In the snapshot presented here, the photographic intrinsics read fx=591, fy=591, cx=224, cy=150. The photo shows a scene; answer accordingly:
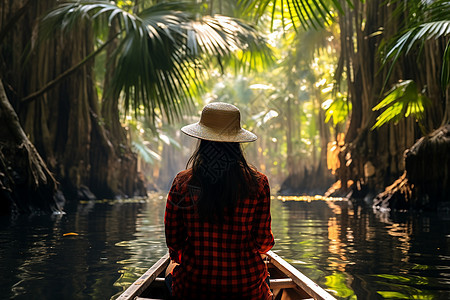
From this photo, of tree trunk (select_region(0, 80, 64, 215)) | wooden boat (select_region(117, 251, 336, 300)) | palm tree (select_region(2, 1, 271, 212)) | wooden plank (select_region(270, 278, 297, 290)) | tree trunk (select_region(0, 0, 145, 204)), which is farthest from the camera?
tree trunk (select_region(0, 0, 145, 204))

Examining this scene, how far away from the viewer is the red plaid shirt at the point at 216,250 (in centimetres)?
278

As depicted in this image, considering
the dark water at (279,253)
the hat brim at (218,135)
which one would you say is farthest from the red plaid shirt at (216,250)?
the dark water at (279,253)

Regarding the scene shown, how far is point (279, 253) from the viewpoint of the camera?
5.64 meters

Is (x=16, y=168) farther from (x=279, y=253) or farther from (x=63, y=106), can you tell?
(x=63, y=106)

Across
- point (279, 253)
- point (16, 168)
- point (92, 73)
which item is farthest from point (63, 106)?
point (279, 253)

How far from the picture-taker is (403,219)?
9.26m

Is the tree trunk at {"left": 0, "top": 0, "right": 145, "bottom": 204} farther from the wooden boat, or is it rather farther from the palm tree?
the wooden boat

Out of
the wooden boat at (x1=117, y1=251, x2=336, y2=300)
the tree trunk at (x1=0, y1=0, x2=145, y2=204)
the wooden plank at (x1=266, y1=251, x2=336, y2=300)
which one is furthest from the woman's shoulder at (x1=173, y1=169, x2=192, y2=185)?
the tree trunk at (x1=0, y1=0, x2=145, y2=204)

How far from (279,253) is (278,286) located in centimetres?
218

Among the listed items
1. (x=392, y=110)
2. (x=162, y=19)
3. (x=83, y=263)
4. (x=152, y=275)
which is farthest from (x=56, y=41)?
(x=152, y=275)

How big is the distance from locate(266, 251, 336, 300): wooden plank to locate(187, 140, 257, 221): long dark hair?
0.63 m

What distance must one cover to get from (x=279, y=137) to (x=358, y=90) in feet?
85.6

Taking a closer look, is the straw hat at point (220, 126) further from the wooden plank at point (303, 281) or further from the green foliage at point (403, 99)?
the green foliage at point (403, 99)

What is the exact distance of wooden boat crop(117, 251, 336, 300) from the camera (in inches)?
118
